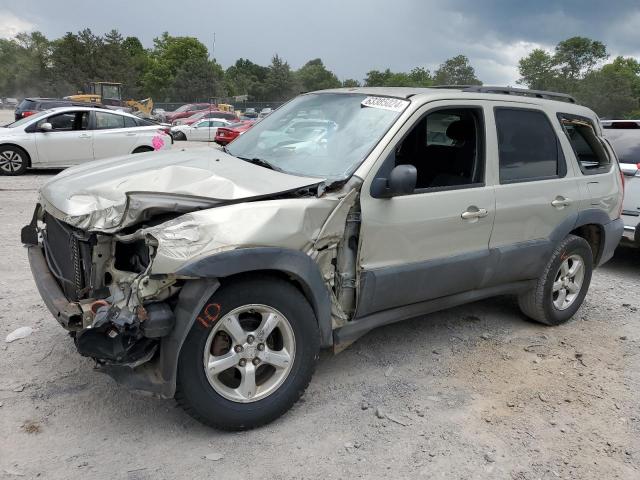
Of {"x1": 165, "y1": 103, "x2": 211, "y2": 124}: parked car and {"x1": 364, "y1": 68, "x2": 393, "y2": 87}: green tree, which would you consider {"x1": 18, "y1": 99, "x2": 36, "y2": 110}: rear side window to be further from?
{"x1": 364, "y1": 68, "x2": 393, "y2": 87}: green tree

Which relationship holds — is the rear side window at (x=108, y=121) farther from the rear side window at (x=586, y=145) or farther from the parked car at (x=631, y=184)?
the rear side window at (x=586, y=145)

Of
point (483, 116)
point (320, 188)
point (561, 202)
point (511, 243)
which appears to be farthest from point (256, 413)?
point (561, 202)

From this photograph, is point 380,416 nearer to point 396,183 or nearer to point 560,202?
point 396,183

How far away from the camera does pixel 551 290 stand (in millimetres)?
4625

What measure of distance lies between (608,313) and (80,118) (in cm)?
1102

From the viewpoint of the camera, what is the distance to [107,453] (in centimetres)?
282

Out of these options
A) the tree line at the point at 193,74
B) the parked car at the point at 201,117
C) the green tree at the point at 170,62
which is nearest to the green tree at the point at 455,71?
the tree line at the point at 193,74

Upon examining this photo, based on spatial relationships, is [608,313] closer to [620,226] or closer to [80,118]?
[620,226]

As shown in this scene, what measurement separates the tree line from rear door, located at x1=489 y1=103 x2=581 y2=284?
43646 mm

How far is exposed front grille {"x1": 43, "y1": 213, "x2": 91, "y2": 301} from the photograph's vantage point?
2890 millimetres

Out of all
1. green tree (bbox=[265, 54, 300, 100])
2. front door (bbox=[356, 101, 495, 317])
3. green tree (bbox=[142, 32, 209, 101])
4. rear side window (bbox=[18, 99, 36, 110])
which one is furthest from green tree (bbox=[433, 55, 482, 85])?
front door (bbox=[356, 101, 495, 317])

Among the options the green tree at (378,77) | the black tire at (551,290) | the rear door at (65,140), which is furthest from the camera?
the green tree at (378,77)

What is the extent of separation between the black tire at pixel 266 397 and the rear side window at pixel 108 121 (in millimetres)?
10742

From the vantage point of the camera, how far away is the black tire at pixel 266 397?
2.76 metres
